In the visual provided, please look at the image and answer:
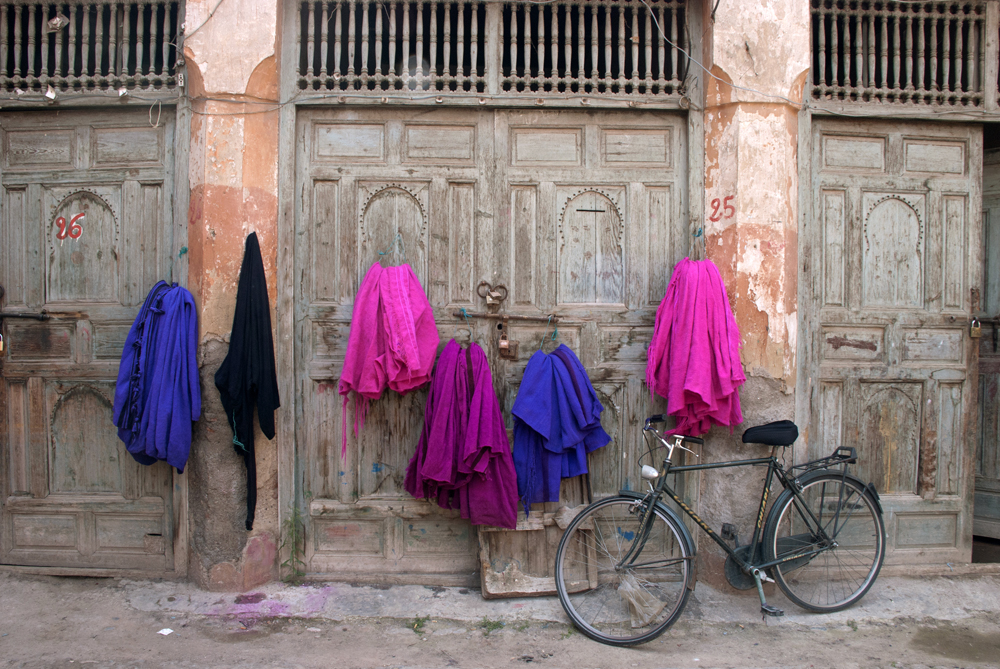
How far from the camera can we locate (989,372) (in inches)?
196

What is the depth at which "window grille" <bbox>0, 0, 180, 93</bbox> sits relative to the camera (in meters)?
4.19

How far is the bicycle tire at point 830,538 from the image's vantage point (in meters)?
3.77

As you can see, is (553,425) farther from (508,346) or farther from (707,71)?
(707,71)

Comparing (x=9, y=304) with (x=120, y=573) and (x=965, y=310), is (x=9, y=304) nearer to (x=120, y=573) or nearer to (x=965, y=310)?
(x=120, y=573)

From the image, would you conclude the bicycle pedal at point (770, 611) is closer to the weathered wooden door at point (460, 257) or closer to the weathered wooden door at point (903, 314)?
the weathered wooden door at point (460, 257)

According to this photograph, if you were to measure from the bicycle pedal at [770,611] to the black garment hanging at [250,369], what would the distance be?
322 centimetres

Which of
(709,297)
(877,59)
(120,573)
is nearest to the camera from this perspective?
(709,297)

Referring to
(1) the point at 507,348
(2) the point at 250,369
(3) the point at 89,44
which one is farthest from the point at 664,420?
(3) the point at 89,44

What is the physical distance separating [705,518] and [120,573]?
3.99 meters

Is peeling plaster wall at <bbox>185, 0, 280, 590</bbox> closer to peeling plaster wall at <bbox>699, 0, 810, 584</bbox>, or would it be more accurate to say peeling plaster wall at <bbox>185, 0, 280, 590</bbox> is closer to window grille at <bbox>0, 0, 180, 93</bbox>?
window grille at <bbox>0, 0, 180, 93</bbox>

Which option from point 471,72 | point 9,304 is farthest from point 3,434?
point 471,72

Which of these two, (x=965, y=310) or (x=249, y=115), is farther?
(x=965, y=310)

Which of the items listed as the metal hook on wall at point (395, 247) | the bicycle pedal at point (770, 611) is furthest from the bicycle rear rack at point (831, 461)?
the metal hook on wall at point (395, 247)

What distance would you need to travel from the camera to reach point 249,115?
13.0 ft
